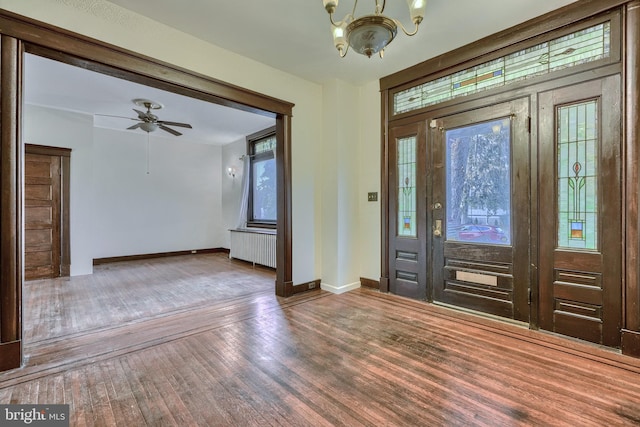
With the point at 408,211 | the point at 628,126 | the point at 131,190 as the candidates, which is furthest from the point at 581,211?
the point at 131,190

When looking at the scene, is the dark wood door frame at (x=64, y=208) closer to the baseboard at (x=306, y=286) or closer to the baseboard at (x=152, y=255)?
the baseboard at (x=152, y=255)

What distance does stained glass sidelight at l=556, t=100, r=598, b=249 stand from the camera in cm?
258

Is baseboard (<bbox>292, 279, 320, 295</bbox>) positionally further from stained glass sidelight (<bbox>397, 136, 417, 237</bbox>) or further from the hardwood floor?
stained glass sidelight (<bbox>397, 136, 417, 237</bbox>)

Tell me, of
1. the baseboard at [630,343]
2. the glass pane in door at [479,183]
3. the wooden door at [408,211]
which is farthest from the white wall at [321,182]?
the baseboard at [630,343]

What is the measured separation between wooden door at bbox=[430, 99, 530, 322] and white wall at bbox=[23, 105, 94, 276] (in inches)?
233

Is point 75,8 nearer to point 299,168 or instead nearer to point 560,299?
point 299,168

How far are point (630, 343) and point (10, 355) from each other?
15.8 feet

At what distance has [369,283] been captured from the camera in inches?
173

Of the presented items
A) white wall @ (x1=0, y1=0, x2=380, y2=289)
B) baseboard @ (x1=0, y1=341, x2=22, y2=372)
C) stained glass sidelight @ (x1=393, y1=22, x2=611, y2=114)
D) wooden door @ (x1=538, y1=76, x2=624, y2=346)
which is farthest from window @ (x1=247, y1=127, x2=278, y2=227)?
wooden door @ (x1=538, y1=76, x2=624, y2=346)

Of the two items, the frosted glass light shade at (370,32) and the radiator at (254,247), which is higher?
the frosted glass light shade at (370,32)

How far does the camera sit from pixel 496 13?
277 centimetres

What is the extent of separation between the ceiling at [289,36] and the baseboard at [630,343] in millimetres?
2853

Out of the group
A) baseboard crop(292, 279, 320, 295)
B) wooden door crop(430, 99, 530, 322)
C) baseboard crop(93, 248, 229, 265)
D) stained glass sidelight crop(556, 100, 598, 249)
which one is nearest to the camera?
stained glass sidelight crop(556, 100, 598, 249)

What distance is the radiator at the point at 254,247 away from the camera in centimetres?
591
